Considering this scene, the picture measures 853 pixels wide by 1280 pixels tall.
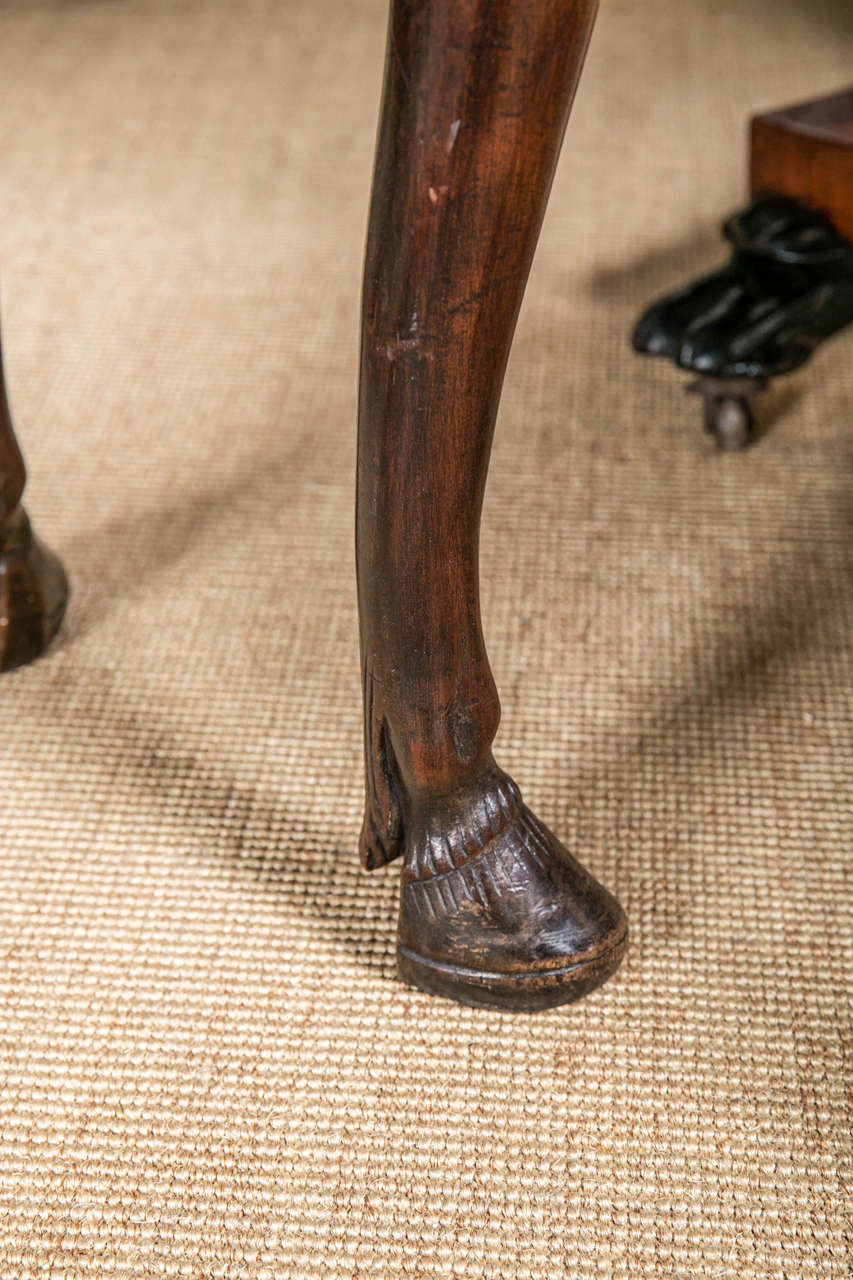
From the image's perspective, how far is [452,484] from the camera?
19.5 inches

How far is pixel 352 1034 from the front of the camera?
1.94 ft

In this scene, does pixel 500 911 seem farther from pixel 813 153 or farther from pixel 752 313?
pixel 813 153

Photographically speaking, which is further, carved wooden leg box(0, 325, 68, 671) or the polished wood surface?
the polished wood surface

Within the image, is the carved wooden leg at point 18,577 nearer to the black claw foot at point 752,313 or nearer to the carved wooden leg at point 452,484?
the carved wooden leg at point 452,484

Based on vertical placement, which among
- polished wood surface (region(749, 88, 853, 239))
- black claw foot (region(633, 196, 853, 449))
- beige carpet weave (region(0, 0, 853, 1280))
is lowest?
beige carpet weave (region(0, 0, 853, 1280))

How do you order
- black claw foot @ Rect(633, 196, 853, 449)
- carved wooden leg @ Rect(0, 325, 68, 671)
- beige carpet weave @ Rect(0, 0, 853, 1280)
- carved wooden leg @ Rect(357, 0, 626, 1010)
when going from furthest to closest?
1. black claw foot @ Rect(633, 196, 853, 449)
2. carved wooden leg @ Rect(0, 325, 68, 671)
3. beige carpet weave @ Rect(0, 0, 853, 1280)
4. carved wooden leg @ Rect(357, 0, 626, 1010)

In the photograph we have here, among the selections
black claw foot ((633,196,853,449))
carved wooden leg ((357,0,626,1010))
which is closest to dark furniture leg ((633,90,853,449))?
black claw foot ((633,196,853,449))

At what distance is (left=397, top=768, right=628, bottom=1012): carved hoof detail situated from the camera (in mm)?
573

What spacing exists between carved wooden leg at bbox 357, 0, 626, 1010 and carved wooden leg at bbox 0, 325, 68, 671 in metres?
0.31

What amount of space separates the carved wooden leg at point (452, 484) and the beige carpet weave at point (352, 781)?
51 millimetres

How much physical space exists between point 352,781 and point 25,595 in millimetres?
240

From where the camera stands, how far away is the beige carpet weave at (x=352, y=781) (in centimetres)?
52

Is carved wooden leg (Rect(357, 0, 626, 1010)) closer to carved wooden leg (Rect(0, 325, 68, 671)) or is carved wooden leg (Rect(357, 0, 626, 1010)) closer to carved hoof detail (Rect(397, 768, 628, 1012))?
carved hoof detail (Rect(397, 768, 628, 1012))

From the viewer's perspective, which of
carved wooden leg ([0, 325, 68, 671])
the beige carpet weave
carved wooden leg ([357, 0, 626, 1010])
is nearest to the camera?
carved wooden leg ([357, 0, 626, 1010])
